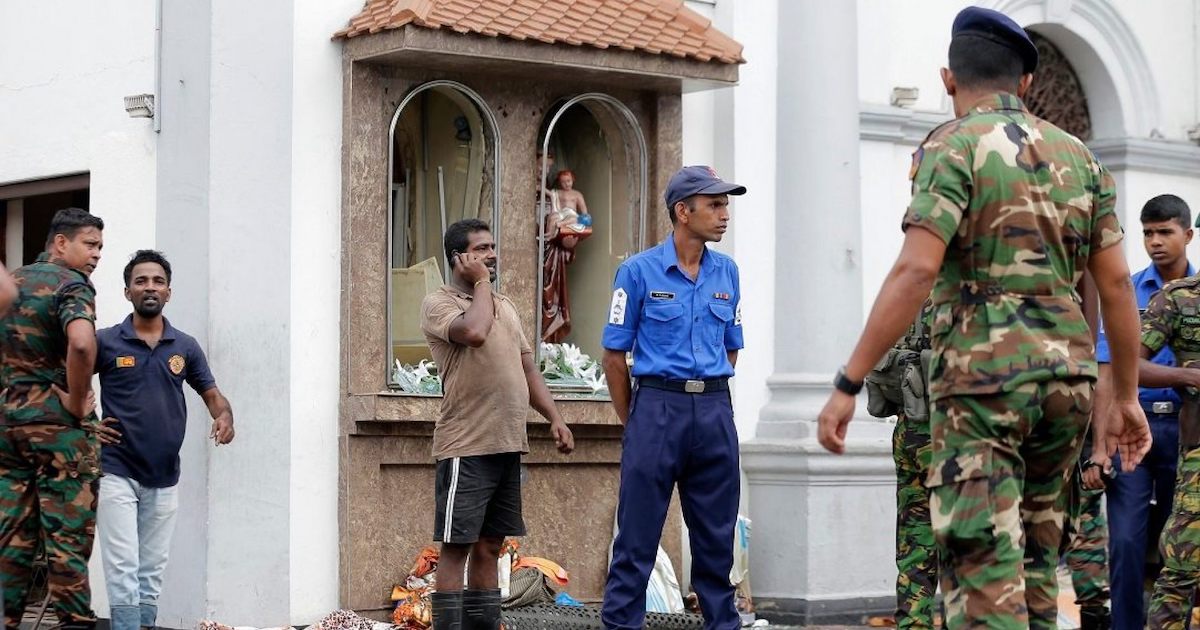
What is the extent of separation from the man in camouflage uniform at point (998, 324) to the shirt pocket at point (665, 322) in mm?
2604

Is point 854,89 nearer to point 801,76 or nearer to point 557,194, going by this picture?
point 801,76

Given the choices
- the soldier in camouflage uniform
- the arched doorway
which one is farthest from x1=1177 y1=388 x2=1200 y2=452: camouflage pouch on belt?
the arched doorway

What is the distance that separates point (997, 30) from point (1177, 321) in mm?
3292

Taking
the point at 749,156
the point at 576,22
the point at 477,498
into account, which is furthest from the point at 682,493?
the point at 749,156

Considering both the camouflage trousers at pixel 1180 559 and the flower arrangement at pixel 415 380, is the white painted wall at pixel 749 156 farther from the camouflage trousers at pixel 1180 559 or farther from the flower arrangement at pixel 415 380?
the camouflage trousers at pixel 1180 559

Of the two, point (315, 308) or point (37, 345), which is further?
point (315, 308)

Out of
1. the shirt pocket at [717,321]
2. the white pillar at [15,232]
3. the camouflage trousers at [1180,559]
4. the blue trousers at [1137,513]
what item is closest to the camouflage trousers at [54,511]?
the shirt pocket at [717,321]

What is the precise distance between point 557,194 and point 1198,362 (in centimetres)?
409

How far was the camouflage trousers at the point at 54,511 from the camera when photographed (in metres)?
8.11

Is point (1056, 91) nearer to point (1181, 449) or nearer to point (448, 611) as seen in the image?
point (1181, 449)

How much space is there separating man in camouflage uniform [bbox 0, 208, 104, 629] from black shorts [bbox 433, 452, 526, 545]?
59.8 inches

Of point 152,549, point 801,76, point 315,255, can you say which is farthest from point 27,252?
point 801,76

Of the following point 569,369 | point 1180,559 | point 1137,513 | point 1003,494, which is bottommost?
point 1180,559

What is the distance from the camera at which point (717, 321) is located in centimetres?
823
